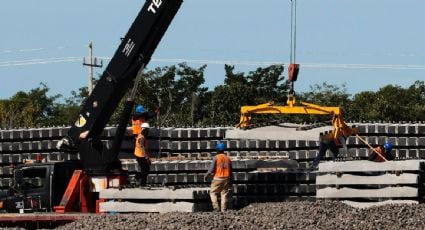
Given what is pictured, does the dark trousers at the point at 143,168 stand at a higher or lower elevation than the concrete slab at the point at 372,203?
higher

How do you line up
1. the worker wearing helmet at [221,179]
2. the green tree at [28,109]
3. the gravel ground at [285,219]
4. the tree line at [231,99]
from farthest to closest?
the green tree at [28,109] < the tree line at [231,99] < the worker wearing helmet at [221,179] < the gravel ground at [285,219]

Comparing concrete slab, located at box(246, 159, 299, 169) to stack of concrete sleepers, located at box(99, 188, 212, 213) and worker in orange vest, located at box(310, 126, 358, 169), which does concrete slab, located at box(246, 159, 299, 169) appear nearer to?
worker in orange vest, located at box(310, 126, 358, 169)

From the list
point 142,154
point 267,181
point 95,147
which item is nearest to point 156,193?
point 142,154

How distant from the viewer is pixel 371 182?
21.5 meters

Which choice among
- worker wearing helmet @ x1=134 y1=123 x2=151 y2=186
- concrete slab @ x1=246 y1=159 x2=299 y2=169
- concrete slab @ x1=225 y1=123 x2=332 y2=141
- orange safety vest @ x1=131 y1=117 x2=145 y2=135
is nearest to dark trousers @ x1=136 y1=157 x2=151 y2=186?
worker wearing helmet @ x1=134 y1=123 x2=151 y2=186

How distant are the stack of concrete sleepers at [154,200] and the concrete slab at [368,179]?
273cm

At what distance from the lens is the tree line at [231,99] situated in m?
53.6

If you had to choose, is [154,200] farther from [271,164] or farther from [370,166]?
[370,166]

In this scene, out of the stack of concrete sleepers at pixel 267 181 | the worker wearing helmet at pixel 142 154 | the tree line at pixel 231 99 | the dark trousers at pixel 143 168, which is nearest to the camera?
the worker wearing helmet at pixel 142 154

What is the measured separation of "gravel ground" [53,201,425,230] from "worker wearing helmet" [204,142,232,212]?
222cm

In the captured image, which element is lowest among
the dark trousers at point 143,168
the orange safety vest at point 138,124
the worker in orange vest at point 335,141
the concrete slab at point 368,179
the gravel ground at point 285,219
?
the gravel ground at point 285,219

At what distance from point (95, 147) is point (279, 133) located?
14.2ft

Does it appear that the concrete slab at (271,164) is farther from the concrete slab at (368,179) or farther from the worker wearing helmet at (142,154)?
the worker wearing helmet at (142,154)

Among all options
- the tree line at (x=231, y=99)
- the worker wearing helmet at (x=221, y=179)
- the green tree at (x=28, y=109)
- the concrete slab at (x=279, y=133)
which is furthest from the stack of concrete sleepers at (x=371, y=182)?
the green tree at (x=28, y=109)
